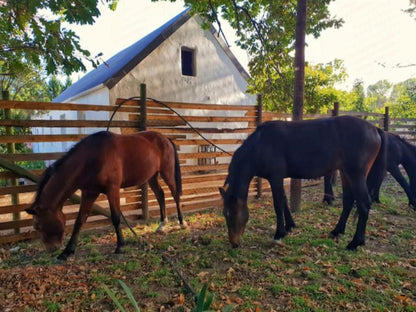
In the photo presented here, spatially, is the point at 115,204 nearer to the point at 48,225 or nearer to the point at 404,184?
the point at 48,225

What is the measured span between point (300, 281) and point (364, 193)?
1.84 metres

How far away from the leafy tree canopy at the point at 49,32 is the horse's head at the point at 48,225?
1.68m

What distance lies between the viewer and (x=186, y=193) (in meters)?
6.17

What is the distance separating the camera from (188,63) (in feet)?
43.8

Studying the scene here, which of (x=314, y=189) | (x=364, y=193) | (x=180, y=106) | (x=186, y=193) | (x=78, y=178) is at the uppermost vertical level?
(x=180, y=106)

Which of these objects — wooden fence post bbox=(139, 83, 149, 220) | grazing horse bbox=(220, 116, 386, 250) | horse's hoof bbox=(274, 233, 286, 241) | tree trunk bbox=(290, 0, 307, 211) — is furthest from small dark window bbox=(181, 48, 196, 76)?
horse's hoof bbox=(274, 233, 286, 241)

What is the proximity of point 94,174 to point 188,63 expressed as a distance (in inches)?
421

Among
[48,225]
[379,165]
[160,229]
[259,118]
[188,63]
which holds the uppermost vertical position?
[188,63]

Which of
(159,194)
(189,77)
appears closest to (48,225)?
(159,194)

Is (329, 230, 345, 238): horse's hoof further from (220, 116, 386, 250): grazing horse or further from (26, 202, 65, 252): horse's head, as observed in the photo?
(26, 202, 65, 252): horse's head

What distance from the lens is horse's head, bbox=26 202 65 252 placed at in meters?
3.36

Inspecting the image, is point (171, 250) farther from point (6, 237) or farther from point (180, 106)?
point (180, 106)

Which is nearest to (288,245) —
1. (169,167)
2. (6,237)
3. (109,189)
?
(169,167)

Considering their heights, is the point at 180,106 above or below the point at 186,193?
→ above
